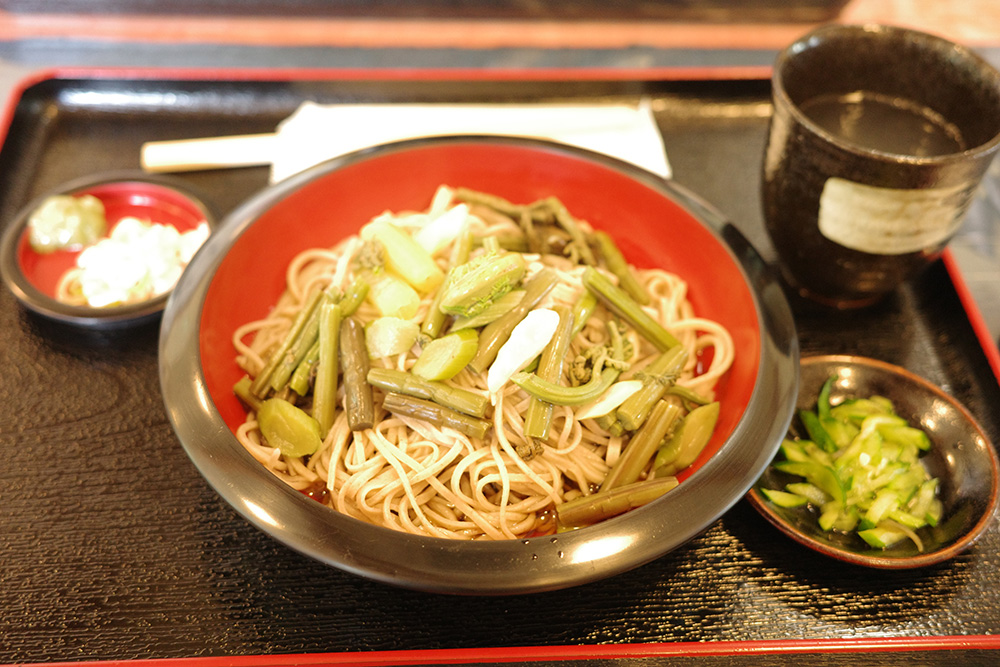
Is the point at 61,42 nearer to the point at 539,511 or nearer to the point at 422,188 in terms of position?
the point at 422,188

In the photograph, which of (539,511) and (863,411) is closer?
(539,511)

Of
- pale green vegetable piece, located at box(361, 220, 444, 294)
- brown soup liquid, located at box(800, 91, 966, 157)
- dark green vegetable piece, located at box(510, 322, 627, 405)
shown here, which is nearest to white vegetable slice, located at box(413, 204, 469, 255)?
pale green vegetable piece, located at box(361, 220, 444, 294)

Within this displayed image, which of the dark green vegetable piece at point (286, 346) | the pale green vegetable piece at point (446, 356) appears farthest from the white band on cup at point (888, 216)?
the dark green vegetable piece at point (286, 346)

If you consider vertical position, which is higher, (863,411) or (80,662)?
(863,411)

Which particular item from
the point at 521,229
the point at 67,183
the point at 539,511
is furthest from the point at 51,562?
the point at 521,229

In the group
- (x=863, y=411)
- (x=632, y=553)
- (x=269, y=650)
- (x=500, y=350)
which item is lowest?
(x=269, y=650)

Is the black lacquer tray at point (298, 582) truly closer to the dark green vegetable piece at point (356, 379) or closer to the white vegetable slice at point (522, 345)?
the dark green vegetable piece at point (356, 379)
